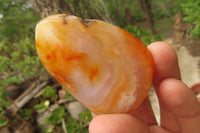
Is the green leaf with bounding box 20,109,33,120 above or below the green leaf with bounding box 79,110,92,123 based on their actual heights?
above

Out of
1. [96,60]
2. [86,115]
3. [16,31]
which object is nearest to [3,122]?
[86,115]

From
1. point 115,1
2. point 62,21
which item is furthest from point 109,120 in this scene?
point 115,1

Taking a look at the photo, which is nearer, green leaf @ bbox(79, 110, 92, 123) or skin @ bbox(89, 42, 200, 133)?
skin @ bbox(89, 42, 200, 133)

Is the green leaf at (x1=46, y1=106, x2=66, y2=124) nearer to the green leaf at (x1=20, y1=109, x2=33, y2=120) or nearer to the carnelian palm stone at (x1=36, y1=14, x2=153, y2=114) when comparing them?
the green leaf at (x1=20, y1=109, x2=33, y2=120)

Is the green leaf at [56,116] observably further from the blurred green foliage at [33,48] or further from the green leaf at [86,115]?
the green leaf at [86,115]

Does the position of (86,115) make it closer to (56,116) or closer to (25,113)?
(56,116)

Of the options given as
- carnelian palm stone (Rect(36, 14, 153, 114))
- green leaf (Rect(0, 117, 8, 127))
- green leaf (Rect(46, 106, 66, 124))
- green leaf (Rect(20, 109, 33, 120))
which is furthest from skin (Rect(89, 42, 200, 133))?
green leaf (Rect(20, 109, 33, 120))

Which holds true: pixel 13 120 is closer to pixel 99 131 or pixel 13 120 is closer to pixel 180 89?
pixel 99 131
